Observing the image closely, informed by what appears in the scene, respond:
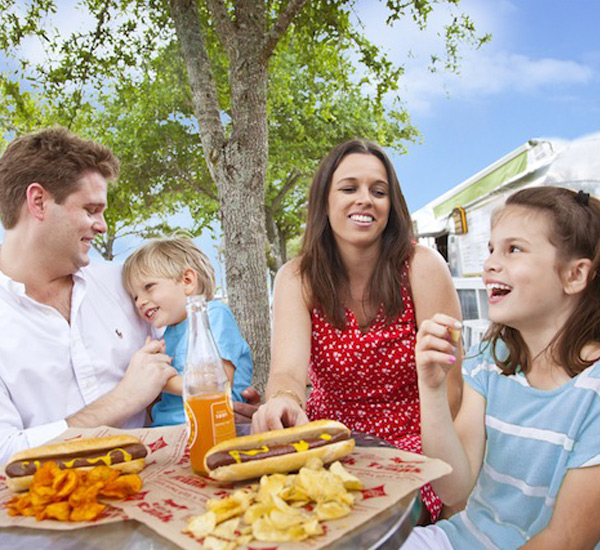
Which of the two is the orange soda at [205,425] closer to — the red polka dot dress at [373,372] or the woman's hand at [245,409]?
the woman's hand at [245,409]

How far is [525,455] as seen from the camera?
71.8 inches

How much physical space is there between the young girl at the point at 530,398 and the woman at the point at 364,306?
0.54 m

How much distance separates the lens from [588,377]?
1.76 metres

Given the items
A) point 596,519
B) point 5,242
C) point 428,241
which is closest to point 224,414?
point 596,519

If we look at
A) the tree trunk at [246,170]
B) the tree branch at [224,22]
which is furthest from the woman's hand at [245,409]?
→ the tree branch at [224,22]

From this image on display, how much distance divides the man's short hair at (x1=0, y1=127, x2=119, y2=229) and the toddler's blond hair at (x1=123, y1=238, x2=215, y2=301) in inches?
17.7

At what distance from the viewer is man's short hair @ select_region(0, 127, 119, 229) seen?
2604mm

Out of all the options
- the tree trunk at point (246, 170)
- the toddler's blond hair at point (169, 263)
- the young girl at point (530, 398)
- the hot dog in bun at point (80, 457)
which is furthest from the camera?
the tree trunk at point (246, 170)

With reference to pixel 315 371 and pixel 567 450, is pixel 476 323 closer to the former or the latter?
pixel 315 371

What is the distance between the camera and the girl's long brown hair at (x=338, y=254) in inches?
102

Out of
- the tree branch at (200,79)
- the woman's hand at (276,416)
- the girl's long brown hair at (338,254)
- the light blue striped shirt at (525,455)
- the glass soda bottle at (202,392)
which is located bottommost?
the light blue striped shirt at (525,455)

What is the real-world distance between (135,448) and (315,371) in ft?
4.03

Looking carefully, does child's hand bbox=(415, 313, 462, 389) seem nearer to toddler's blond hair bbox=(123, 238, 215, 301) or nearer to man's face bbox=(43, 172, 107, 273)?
toddler's blond hair bbox=(123, 238, 215, 301)

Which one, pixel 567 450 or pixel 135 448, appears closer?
pixel 135 448
